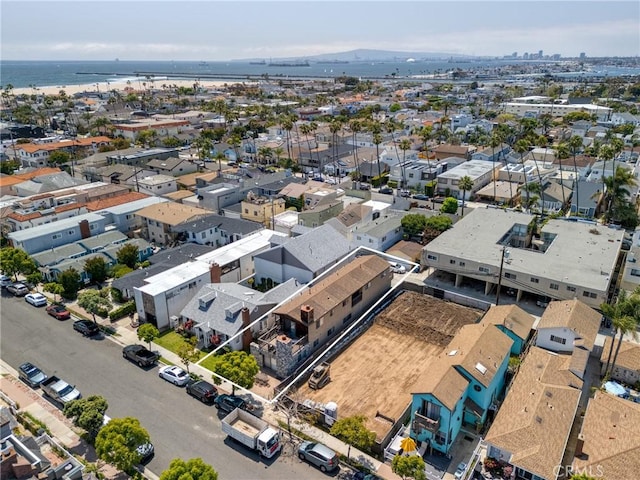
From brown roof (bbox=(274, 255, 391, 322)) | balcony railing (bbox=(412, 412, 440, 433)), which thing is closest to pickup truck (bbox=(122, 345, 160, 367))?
brown roof (bbox=(274, 255, 391, 322))

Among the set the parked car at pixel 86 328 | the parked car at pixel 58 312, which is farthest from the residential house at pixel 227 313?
the parked car at pixel 58 312

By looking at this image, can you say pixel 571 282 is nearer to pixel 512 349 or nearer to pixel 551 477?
pixel 512 349

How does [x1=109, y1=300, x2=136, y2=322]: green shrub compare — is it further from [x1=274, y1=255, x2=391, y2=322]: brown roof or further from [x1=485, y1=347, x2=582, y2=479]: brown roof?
[x1=485, y1=347, x2=582, y2=479]: brown roof

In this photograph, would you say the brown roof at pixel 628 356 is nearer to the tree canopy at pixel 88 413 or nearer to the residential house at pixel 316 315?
the residential house at pixel 316 315

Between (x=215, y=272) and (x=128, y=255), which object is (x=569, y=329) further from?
(x=128, y=255)

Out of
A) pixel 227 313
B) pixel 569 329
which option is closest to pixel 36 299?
pixel 227 313
